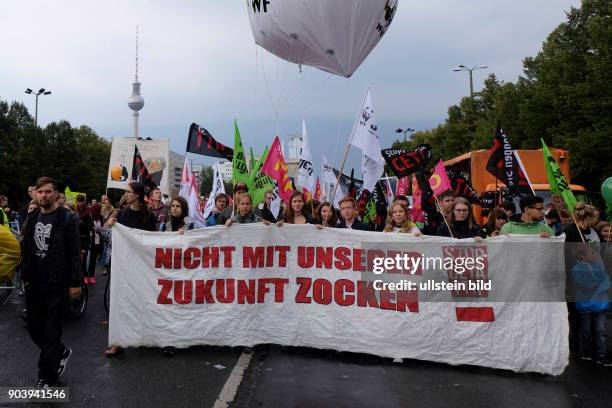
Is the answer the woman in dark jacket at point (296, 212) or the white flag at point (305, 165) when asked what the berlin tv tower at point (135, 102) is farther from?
the woman in dark jacket at point (296, 212)

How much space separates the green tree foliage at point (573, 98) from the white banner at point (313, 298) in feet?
69.8

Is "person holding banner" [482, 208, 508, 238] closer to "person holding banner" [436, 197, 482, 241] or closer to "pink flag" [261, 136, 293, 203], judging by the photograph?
"person holding banner" [436, 197, 482, 241]

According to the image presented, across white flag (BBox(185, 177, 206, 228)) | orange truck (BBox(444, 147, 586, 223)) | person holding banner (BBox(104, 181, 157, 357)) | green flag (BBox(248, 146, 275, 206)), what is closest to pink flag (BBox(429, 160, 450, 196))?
green flag (BBox(248, 146, 275, 206))

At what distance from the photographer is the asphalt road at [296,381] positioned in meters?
4.21

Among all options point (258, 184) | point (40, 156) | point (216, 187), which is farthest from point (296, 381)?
point (40, 156)

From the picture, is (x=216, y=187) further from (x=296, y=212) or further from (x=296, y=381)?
(x=296, y=381)

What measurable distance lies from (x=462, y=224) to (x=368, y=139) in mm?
2689

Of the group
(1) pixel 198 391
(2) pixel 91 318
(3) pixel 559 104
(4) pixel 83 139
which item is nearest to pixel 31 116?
(4) pixel 83 139

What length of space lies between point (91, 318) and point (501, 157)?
685 cm

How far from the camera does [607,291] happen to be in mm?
5531

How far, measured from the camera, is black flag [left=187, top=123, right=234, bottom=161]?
10195mm

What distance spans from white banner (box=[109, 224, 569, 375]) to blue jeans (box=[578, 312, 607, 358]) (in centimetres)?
75

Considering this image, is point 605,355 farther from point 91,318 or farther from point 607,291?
point 91,318

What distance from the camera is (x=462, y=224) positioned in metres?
5.74
